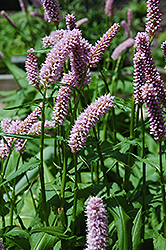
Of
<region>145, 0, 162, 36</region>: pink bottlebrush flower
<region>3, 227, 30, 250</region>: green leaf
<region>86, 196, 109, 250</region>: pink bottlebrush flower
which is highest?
<region>145, 0, 162, 36</region>: pink bottlebrush flower

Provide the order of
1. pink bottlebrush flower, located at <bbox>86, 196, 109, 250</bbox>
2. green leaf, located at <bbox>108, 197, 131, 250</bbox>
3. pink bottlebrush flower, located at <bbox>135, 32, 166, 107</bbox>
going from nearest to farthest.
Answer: pink bottlebrush flower, located at <bbox>86, 196, 109, 250</bbox> < pink bottlebrush flower, located at <bbox>135, 32, 166, 107</bbox> < green leaf, located at <bbox>108, 197, 131, 250</bbox>

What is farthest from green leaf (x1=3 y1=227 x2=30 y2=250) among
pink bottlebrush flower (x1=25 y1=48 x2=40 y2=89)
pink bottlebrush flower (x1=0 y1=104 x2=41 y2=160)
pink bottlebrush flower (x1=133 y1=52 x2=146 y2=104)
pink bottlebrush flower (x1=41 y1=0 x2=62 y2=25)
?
pink bottlebrush flower (x1=41 y1=0 x2=62 y2=25)

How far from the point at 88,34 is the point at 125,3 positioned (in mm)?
1950

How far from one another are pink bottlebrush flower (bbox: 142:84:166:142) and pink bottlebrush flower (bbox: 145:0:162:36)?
0.30m

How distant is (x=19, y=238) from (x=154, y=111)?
2.33 ft

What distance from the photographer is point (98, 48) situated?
3.29 ft

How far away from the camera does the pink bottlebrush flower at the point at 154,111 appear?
0.85 metres

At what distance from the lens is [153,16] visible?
41.9 inches

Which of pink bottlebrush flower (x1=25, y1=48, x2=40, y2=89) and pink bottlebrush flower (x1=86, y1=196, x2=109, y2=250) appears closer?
pink bottlebrush flower (x1=86, y1=196, x2=109, y2=250)

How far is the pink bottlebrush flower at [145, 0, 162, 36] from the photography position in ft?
3.46

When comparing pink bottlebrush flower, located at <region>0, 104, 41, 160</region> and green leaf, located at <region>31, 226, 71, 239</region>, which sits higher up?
pink bottlebrush flower, located at <region>0, 104, 41, 160</region>

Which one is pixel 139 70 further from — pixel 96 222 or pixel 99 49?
pixel 96 222

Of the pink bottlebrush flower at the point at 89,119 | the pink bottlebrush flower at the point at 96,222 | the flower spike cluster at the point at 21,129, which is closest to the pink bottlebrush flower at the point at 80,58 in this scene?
the pink bottlebrush flower at the point at 89,119

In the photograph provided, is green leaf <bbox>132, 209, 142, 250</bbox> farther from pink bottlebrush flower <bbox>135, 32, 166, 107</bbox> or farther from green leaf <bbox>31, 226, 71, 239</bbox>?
pink bottlebrush flower <bbox>135, 32, 166, 107</bbox>
